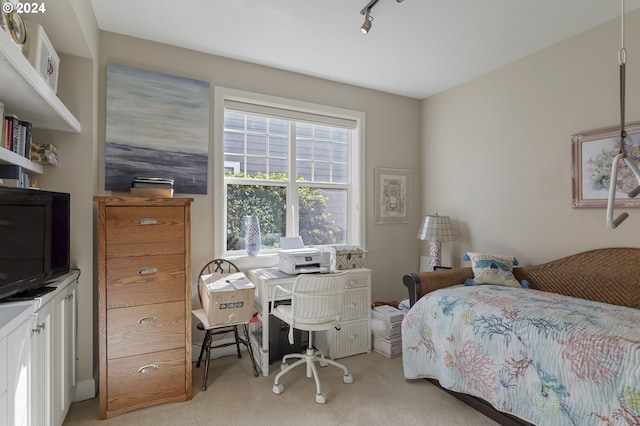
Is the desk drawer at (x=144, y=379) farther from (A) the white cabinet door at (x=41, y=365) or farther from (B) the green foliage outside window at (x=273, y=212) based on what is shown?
(B) the green foliage outside window at (x=273, y=212)

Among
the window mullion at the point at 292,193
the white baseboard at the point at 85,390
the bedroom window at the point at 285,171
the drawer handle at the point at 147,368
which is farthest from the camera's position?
the window mullion at the point at 292,193

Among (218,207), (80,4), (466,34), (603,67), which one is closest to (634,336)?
(603,67)

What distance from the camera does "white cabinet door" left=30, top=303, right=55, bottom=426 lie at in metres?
1.38

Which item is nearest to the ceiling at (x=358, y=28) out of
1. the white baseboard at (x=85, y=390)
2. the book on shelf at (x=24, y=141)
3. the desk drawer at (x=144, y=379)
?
the book on shelf at (x=24, y=141)

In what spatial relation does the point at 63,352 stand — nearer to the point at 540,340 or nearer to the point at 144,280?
the point at 144,280

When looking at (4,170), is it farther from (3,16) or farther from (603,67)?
(603,67)

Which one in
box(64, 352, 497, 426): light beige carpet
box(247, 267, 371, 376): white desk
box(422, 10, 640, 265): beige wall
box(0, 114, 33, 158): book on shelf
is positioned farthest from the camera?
box(247, 267, 371, 376): white desk

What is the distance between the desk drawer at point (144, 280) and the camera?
2.06m

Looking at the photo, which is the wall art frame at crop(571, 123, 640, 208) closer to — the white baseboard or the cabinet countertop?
the cabinet countertop

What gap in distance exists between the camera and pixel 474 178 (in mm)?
3500

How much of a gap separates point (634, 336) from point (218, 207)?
2.91 m

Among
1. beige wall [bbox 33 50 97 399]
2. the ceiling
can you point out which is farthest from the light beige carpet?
the ceiling

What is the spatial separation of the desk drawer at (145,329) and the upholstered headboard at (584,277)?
1.81 metres

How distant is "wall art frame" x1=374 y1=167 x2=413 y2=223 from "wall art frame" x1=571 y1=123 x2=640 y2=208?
5.51 feet
